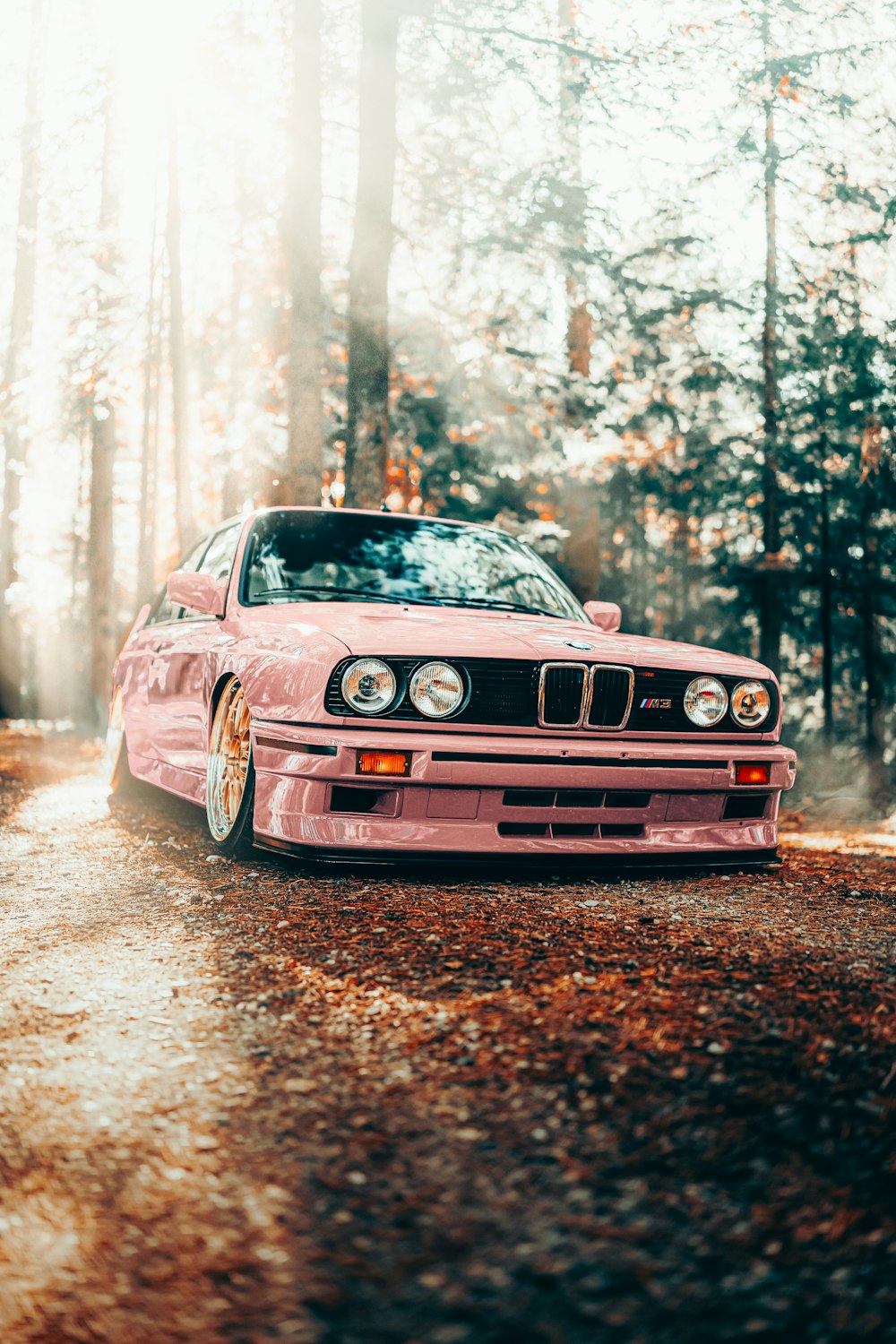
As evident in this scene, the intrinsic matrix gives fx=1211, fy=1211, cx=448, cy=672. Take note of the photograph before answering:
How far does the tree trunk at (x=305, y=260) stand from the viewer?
10648 mm

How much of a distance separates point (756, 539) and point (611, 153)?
5928mm

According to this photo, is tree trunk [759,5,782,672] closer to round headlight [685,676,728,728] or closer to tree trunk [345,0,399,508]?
tree trunk [345,0,399,508]

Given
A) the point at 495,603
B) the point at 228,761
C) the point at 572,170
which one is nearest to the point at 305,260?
the point at 572,170

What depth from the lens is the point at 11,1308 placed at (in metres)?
1.69

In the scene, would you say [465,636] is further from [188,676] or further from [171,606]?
[171,606]

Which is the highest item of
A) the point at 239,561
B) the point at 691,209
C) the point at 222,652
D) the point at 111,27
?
the point at 111,27

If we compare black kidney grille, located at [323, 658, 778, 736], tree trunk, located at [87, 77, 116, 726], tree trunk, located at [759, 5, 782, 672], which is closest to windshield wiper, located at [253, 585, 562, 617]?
black kidney grille, located at [323, 658, 778, 736]

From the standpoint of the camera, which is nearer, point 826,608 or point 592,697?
point 592,697

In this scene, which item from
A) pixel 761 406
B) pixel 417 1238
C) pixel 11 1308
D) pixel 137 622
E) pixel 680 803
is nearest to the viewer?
pixel 11 1308

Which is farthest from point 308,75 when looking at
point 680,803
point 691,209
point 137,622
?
point 680,803

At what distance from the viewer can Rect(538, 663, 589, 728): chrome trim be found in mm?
4574

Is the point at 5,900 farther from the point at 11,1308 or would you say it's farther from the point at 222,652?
the point at 11,1308

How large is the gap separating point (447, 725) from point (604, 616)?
78.1 inches

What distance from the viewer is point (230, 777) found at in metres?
5.15
